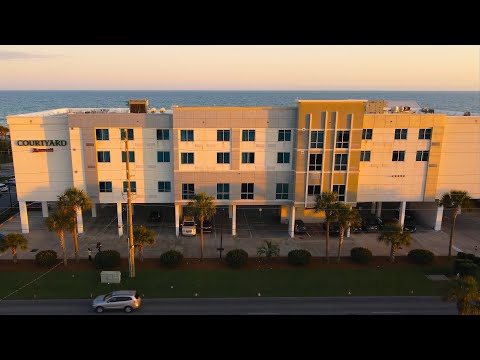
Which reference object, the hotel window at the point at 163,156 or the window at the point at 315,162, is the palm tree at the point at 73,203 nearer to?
the hotel window at the point at 163,156

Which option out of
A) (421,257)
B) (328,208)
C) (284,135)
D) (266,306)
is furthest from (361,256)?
(284,135)

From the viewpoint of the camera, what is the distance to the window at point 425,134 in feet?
150

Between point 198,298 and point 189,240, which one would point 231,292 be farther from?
point 189,240

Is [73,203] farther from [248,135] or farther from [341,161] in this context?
[341,161]

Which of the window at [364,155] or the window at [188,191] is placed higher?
the window at [364,155]

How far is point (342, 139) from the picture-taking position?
145 ft

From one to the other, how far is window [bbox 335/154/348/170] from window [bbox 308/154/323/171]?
6.46 feet

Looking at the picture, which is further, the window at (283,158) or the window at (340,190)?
the window at (340,190)

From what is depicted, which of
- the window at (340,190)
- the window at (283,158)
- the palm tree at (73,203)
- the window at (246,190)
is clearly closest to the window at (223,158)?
the window at (246,190)

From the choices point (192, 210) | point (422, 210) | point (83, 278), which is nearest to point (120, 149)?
point (192, 210)

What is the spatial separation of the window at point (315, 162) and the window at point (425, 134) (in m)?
12.8

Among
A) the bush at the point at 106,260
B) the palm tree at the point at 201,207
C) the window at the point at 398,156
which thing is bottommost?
the bush at the point at 106,260

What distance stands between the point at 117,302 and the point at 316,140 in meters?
27.8

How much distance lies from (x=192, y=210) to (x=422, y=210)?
106 ft
